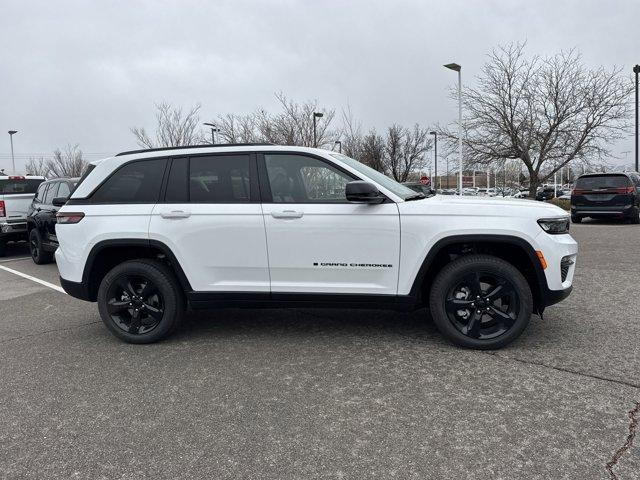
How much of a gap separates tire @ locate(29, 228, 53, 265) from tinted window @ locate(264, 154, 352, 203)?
773 centimetres

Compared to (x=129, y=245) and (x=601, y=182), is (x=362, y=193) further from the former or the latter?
(x=601, y=182)

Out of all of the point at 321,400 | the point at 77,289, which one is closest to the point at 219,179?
the point at 77,289

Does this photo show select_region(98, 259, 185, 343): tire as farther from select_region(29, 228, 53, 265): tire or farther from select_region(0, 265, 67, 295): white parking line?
select_region(29, 228, 53, 265): tire

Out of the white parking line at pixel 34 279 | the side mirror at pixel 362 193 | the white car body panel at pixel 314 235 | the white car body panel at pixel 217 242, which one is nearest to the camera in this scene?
the side mirror at pixel 362 193

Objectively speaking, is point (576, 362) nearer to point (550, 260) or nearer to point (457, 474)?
point (550, 260)

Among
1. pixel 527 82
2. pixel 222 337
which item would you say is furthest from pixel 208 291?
pixel 527 82

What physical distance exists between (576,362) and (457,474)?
6.23 ft

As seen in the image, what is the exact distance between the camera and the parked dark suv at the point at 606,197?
15.1 meters

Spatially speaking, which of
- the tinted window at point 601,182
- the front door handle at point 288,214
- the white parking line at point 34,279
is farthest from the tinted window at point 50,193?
the tinted window at point 601,182

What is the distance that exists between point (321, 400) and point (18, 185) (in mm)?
11276

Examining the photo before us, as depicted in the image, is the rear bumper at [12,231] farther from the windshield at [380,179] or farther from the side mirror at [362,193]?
the side mirror at [362,193]

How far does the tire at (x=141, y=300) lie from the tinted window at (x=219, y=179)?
2.50 feet

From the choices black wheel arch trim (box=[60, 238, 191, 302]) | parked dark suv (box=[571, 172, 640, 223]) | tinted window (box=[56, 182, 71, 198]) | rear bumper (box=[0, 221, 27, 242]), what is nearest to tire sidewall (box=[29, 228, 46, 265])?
rear bumper (box=[0, 221, 27, 242])

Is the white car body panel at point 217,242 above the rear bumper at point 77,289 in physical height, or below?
above
